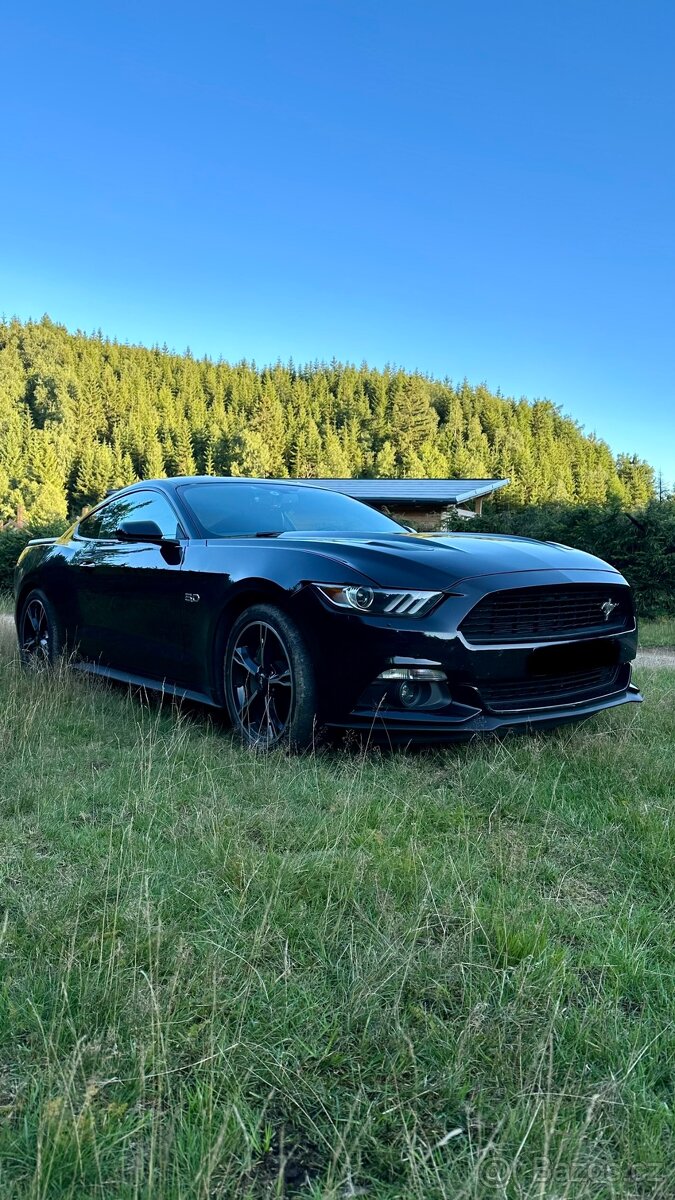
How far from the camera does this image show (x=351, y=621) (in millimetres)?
3121

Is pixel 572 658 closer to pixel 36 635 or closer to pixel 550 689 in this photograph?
pixel 550 689

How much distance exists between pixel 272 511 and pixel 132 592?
38.1 inches

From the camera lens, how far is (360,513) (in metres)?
4.75

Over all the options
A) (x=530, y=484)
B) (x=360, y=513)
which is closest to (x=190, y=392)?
(x=530, y=484)

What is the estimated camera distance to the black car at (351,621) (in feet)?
10.1

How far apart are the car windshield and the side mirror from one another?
0.25 m

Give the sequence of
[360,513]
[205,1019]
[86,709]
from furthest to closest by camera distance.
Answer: [360,513], [86,709], [205,1019]

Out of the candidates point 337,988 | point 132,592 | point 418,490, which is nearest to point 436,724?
point 337,988

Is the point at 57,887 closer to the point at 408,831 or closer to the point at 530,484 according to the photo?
the point at 408,831

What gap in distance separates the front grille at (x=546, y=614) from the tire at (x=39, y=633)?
3178 mm

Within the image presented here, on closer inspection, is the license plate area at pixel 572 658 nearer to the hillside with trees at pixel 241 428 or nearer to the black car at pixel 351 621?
the black car at pixel 351 621

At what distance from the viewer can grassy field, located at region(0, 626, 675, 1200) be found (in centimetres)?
117

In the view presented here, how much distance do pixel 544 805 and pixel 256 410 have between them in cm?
8421

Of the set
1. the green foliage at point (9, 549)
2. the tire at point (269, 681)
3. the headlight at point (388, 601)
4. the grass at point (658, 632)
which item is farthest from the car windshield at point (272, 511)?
the green foliage at point (9, 549)
